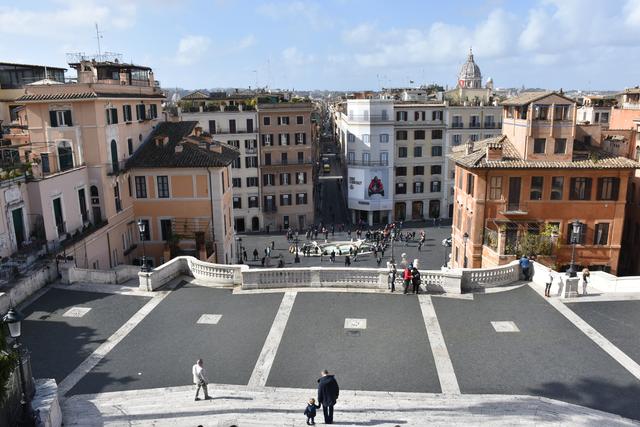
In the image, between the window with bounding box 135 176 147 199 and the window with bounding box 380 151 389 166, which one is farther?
the window with bounding box 380 151 389 166

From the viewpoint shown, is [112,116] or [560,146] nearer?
[560,146]

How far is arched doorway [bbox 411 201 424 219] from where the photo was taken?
75812mm

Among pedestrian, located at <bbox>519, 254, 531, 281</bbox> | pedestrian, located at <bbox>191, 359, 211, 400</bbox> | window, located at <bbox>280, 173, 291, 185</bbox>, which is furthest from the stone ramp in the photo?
window, located at <bbox>280, 173, 291, 185</bbox>

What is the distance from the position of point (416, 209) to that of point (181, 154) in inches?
1754

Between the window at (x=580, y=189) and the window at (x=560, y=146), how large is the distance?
204 centimetres

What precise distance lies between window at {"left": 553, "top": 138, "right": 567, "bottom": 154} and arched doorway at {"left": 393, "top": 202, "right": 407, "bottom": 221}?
132ft

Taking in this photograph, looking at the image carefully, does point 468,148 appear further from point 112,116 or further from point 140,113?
point 140,113

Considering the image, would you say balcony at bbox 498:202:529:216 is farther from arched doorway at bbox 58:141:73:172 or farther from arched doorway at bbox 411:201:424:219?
arched doorway at bbox 411:201:424:219

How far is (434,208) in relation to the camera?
76500mm

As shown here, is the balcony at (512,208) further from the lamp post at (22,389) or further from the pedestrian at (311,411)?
the lamp post at (22,389)

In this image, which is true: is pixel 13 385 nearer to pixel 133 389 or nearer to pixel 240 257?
pixel 133 389

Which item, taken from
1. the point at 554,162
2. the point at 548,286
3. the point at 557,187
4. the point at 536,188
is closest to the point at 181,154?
the point at 536,188

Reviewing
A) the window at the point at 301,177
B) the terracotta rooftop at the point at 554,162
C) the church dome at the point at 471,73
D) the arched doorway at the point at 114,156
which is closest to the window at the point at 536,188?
the terracotta rooftop at the point at 554,162

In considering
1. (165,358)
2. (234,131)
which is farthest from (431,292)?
(234,131)
